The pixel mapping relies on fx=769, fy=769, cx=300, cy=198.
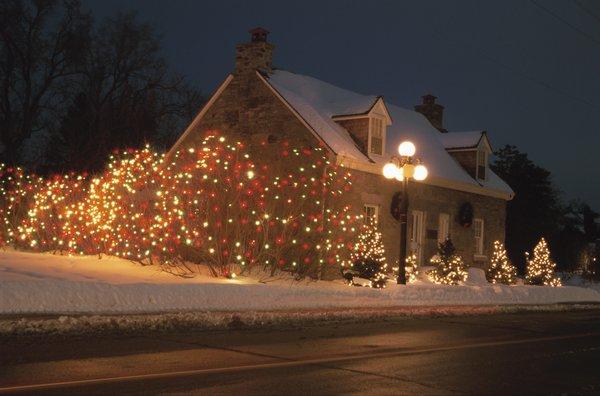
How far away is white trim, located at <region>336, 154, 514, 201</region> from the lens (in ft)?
80.0

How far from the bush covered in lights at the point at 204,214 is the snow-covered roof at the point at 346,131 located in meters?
1.46

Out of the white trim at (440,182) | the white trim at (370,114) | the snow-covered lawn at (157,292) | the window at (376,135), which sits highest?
the white trim at (370,114)

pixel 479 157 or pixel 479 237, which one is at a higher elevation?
pixel 479 157

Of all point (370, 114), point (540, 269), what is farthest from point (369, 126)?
point (540, 269)

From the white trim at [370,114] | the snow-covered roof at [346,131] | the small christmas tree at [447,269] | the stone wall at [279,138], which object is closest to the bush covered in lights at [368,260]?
the stone wall at [279,138]

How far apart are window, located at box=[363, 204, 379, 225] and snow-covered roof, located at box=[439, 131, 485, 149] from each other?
8.26m

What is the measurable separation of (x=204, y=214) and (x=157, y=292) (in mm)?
4666

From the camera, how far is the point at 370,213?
87.0 feet

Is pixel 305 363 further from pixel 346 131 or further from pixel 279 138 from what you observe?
pixel 346 131

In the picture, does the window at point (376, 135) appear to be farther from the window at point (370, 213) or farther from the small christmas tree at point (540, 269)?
the small christmas tree at point (540, 269)

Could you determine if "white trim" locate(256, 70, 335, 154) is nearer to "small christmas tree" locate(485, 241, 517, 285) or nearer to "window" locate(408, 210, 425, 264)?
"window" locate(408, 210, 425, 264)

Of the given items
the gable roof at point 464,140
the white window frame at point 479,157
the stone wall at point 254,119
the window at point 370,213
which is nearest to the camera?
the stone wall at point 254,119

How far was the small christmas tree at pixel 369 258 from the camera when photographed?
22844 mm

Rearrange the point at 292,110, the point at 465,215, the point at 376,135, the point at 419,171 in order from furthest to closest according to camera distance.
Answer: the point at 465,215
the point at 376,135
the point at 292,110
the point at 419,171
